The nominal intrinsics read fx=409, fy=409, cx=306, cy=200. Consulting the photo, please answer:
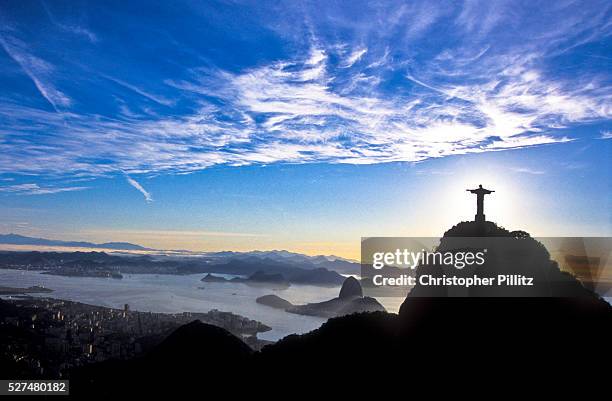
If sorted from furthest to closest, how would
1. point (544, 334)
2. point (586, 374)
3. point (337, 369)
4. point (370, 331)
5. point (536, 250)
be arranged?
point (370, 331)
point (337, 369)
point (536, 250)
point (544, 334)
point (586, 374)

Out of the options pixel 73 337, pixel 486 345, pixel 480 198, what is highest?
pixel 480 198

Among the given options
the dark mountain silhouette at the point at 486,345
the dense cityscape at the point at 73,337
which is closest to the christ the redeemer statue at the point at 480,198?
the dark mountain silhouette at the point at 486,345

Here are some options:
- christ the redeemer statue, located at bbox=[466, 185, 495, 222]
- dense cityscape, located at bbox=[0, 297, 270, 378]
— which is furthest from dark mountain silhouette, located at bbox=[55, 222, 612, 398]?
dense cityscape, located at bbox=[0, 297, 270, 378]

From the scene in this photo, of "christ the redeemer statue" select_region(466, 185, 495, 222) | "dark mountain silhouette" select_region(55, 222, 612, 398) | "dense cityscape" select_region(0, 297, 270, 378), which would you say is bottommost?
"dense cityscape" select_region(0, 297, 270, 378)

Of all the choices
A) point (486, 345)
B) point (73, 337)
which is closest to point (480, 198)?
point (486, 345)

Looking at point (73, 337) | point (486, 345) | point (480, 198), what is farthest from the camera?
point (73, 337)

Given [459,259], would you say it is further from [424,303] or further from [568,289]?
[568,289]

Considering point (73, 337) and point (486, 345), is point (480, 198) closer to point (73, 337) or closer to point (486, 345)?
point (486, 345)

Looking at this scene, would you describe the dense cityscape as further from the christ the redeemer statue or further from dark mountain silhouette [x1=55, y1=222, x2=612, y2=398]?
the christ the redeemer statue

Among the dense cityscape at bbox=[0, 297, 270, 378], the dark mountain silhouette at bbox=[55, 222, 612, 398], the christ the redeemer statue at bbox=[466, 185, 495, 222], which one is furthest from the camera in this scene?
the dense cityscape at bbox=[0, 297, 270, 378]

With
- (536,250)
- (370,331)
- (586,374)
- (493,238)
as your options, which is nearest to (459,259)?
(493,238)

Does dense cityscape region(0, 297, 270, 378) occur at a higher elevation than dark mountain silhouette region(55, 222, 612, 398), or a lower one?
lower
